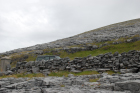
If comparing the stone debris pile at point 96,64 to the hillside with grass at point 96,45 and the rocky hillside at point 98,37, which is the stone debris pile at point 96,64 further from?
the rocky hillside at point 98,37

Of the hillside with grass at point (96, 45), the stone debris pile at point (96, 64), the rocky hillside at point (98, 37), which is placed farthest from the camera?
the rocky hillside at point (98, 37)

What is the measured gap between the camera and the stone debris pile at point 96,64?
14539 millimetres

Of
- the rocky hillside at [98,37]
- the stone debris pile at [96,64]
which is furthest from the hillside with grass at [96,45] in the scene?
the stone debris pile at [96,64]

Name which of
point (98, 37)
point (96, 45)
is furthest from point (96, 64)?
point (98, 37)

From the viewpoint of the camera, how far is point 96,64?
53.7ft

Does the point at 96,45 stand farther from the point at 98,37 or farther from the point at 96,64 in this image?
the point at 96,64

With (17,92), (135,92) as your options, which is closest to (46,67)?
(17,92)

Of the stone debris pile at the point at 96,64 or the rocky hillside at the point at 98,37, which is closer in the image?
the stone debris pile at the point at 96,64

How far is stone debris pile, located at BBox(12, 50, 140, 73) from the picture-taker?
14.5 m

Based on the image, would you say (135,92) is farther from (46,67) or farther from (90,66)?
(46,67)

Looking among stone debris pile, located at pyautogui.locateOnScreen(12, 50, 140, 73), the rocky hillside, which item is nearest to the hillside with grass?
the rocky hillside

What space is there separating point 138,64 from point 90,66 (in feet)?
19.1

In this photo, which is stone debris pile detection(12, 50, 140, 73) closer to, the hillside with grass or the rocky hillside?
the hillside with grass

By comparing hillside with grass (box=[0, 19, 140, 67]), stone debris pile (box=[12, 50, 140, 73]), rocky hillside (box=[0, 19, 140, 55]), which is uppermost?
rocky hillside (box=[0, 19, 140, 55])
